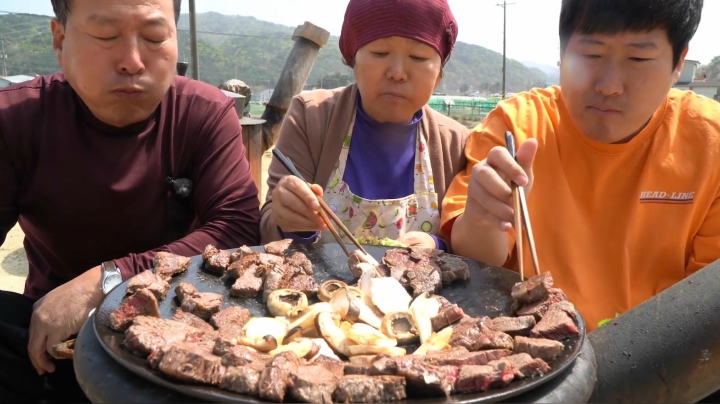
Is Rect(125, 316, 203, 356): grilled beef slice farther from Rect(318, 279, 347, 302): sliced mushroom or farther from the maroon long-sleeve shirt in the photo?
the maroon long-sleeve shirt

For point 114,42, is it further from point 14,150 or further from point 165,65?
point 14,150

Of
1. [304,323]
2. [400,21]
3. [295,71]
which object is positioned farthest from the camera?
[295,71]

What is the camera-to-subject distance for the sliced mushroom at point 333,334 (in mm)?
1421

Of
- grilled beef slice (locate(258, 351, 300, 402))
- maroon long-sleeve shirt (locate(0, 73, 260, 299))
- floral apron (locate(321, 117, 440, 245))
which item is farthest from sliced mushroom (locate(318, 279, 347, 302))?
floral apron (locate(321, 117, 440, 245))

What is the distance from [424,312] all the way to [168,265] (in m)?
0.83

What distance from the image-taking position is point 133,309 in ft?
4.59

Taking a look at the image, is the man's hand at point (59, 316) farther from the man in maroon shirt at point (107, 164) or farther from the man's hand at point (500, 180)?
the man's hand at point (500, 180)

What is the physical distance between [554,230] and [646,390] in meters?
1.10

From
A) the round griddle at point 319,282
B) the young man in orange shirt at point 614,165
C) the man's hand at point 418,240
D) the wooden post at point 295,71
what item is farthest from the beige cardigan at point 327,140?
the wooden post at point 295,71

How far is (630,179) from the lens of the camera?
2482 mm

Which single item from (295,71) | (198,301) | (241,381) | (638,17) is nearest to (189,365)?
A: (241,381)

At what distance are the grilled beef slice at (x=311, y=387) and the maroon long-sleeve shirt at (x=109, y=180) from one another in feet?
3.94

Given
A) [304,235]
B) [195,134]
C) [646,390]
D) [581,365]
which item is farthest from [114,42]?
[646,390]

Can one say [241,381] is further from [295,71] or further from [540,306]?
[295,71]
